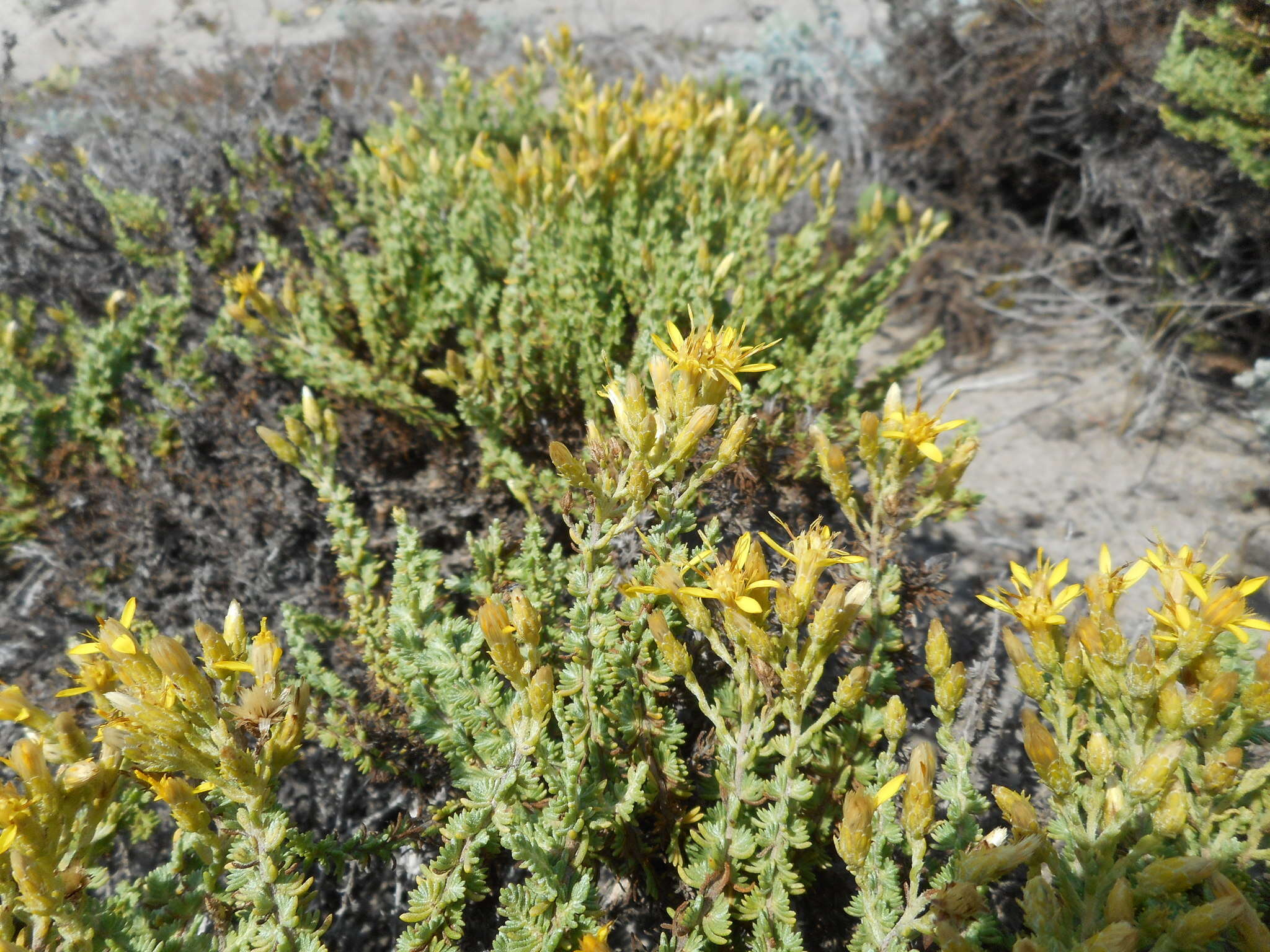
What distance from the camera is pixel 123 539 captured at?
2471 mm

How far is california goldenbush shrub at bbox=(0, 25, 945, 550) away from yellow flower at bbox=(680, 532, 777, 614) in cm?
97

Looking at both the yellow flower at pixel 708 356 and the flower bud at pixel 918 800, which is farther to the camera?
the yellow flower at pixel 708 356

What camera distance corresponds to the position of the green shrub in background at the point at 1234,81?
2.87m

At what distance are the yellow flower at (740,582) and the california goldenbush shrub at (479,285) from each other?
974 mm

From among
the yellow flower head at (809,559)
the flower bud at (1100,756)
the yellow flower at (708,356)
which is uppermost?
the yellow flower at (708,356)

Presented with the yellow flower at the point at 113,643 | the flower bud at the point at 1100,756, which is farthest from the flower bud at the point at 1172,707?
the yellow flower at the point at 113,643

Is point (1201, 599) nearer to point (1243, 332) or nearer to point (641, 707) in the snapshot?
point (641, 707)

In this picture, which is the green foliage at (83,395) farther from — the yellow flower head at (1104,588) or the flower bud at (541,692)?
the yellow flower head at (1104,588)

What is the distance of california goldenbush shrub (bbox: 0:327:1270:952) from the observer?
3.76 feet

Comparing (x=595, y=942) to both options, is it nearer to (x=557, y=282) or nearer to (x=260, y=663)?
(x=260, y=663)

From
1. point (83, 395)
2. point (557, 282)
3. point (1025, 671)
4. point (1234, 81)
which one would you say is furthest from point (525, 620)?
point (1234, 81)

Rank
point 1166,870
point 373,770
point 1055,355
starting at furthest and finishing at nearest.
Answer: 1. point 1055,355
2. point 373,770
3. point 1166,870

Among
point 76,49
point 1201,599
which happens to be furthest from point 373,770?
point 76,49

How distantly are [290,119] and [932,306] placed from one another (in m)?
4.43
